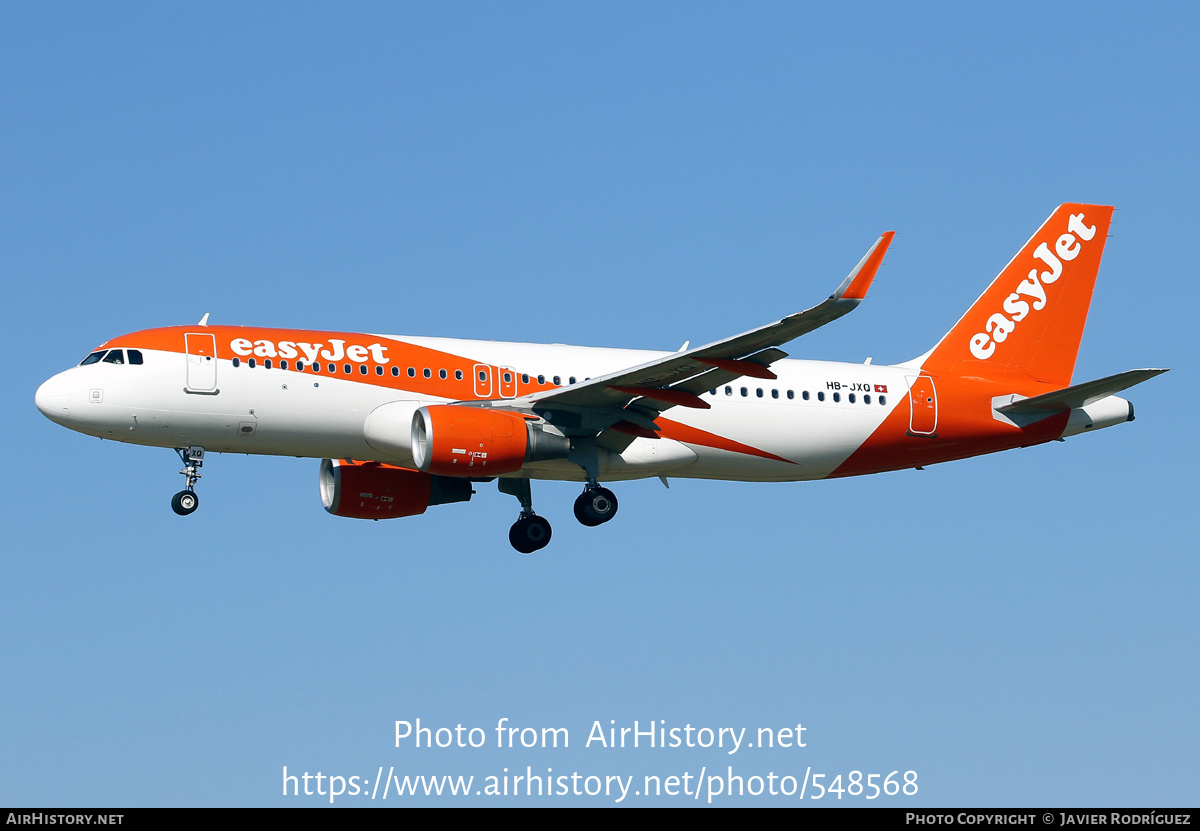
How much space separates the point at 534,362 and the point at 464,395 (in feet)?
6.12

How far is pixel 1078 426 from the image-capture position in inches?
1507

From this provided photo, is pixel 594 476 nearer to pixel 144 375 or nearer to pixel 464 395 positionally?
pixel 464 395

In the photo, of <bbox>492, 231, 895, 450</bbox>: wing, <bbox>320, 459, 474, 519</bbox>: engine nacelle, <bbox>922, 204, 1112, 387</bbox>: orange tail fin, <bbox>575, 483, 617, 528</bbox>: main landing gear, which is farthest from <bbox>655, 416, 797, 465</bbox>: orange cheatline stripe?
<bbox>922, 204, 1112, 387</bbox>: orange tail fin

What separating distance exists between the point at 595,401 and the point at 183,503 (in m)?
8.96

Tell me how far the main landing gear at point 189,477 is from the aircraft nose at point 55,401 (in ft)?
7.83

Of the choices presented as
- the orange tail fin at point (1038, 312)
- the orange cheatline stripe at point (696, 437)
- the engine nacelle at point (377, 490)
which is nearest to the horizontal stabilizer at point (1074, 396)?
the orange tail fin at point (1038, 312)

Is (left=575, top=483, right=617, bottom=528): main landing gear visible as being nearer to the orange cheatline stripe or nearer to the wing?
the wing

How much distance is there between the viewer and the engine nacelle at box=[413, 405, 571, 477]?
107 ft

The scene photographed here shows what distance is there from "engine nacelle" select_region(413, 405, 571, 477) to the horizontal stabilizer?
484 inches

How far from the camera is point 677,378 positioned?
3303 centimetres

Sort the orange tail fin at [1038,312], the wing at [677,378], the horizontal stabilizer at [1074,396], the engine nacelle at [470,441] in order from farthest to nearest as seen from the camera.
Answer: the orange tail fin at [1038,312]
the horizontal stabilizer at [1074,396]
the engine nacelle at [470,441]
the wing at [677,378]

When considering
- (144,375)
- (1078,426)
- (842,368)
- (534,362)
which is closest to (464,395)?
(534,362)

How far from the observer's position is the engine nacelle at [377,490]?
37719mm

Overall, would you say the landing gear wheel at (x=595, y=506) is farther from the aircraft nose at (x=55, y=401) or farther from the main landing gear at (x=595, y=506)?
the aircraft nose at (x=55, y=401)
